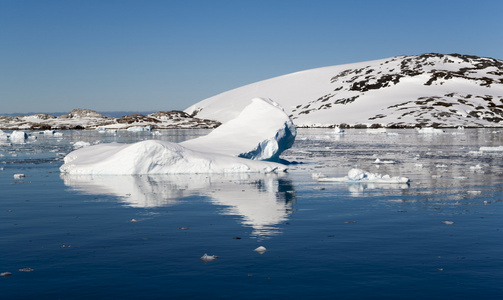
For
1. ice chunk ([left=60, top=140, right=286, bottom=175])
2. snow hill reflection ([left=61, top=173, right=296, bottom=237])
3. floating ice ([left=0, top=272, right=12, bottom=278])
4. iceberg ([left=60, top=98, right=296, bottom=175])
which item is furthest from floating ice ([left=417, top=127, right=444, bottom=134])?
floating ice ([left=0, top=272, right=12, bottom=278])

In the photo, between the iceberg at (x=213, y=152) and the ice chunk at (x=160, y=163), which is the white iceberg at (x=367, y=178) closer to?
Result: the iceberg at (x=213, y=152)

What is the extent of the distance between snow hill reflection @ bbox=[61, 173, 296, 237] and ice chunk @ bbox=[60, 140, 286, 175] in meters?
0.60

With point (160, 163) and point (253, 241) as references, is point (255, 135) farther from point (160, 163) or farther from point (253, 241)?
point (253, 241)

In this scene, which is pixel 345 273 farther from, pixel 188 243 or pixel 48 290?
pixel 48 290

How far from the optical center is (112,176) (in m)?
30.5

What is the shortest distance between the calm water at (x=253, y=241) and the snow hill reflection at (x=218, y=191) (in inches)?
3.6

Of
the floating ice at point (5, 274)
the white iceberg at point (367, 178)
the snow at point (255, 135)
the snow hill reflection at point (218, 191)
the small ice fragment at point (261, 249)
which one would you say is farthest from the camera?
the snow at point (255, 135)

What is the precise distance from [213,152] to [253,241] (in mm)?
19834

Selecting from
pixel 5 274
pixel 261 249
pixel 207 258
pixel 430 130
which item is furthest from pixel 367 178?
A: pixel 430 130

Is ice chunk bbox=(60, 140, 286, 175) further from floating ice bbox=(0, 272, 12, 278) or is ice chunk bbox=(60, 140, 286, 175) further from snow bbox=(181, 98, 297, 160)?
floating ice bbox=(0, 272, 12, 278)

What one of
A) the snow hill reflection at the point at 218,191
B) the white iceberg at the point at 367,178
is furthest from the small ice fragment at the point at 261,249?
the white iceberg at the point at 367,178

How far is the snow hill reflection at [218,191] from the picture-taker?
18.2 meters

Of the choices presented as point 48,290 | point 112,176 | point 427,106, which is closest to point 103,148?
point 112,176

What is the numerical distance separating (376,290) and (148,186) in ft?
57.8
